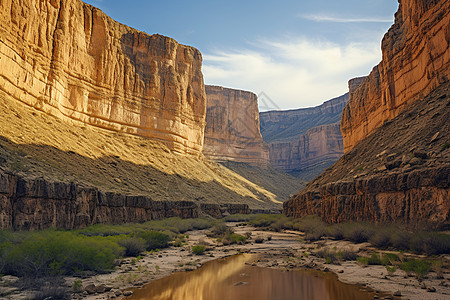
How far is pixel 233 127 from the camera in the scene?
101062mm

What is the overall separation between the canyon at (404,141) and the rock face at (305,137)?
228 ft

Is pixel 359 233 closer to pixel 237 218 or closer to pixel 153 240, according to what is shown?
pixel 153 240

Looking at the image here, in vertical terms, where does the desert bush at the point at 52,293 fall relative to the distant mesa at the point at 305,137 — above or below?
below

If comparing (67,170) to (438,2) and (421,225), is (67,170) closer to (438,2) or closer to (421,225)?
(421,225)

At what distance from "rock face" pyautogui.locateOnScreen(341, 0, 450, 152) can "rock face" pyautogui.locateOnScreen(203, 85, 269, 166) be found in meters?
58.3

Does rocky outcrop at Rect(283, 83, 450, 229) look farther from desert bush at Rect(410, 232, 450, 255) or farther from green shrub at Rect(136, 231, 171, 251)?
green shrub at Rect(136, 231, 171, 251)

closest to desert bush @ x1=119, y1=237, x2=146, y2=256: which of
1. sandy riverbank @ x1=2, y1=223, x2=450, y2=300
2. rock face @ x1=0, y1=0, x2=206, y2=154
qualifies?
sandy riverbank @ x1=2, y1=223, x2=450, y2=300

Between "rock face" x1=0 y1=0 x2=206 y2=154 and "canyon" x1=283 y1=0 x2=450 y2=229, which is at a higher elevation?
"rock face" x1=0 y1=0 x2=206 y2=154

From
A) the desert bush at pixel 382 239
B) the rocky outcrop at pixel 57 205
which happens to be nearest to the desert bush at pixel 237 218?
the rocky outcrop at pixel 57 205

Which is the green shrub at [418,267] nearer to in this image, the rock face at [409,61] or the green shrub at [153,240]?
the green shrub at [153,240]

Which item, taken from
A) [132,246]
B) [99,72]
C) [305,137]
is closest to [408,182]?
[132,246]

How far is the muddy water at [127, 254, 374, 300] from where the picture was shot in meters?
7.73

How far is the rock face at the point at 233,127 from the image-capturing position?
9394cm

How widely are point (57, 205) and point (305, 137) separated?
11828 centimetres
